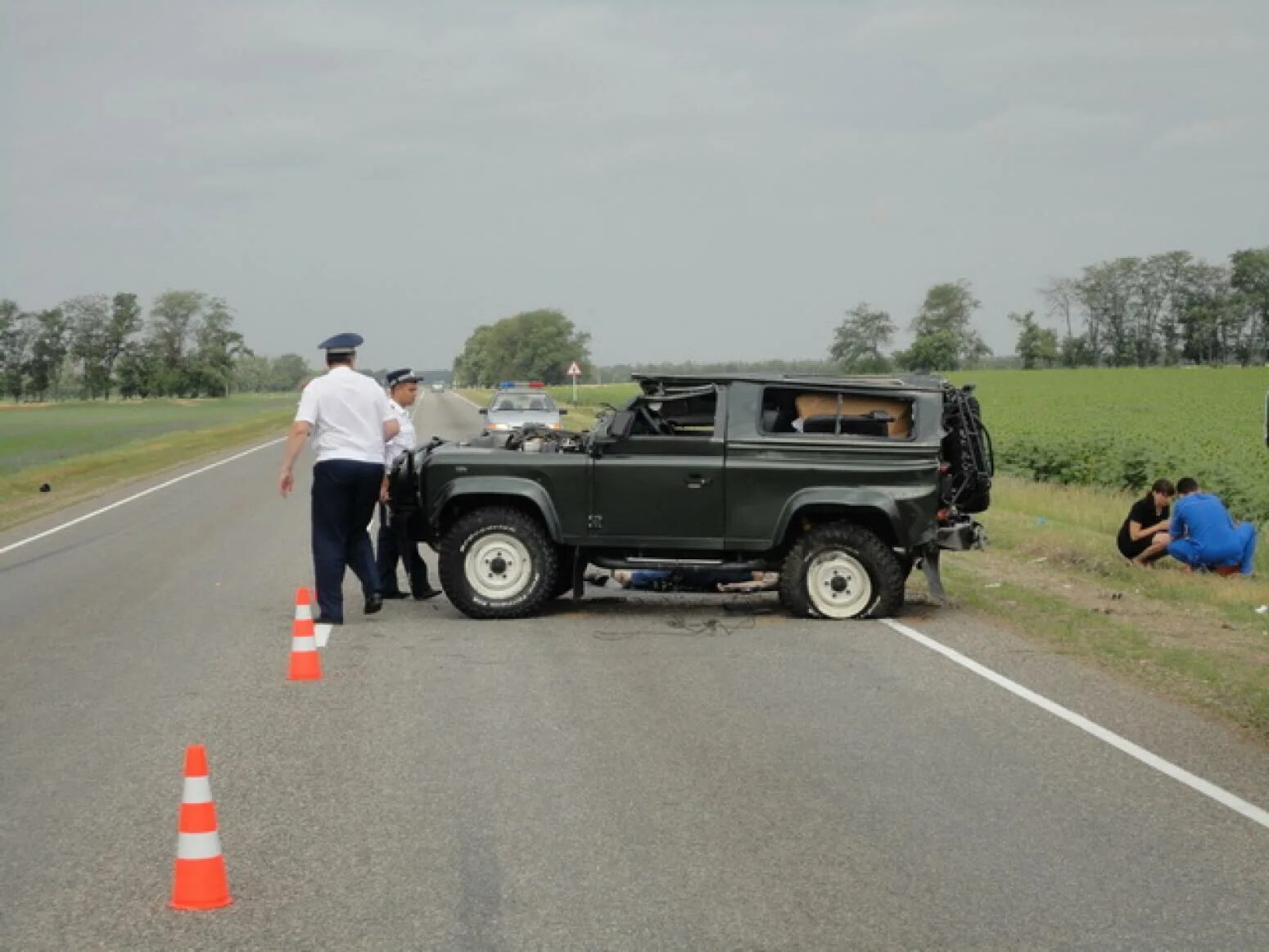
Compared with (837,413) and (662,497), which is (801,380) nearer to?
(837,413)

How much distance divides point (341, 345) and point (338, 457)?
83 cm

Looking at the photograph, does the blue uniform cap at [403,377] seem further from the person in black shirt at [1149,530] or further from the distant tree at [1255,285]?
the distant tree at [1255,285]

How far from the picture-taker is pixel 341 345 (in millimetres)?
12242

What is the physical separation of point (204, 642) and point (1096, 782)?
6397 mm

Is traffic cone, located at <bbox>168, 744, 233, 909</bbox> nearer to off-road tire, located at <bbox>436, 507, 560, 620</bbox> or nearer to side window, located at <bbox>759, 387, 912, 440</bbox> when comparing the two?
off-road tire, located at <bbox>436, 507, 560, 620</bbox>

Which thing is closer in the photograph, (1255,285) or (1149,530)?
(1149,530)

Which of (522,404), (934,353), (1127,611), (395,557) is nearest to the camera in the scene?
(1127,611)

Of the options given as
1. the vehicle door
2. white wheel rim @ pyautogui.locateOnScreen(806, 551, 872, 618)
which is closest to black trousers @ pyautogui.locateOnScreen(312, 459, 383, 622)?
the vehicle door

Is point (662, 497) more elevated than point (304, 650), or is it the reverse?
point (662, 497)

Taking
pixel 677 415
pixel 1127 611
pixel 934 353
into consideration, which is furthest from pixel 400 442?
pixel 934 353

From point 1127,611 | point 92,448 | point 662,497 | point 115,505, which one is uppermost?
point 662,497

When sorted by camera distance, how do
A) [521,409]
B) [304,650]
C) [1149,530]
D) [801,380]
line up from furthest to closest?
1. [521,409]
2. [1149,530]
3. [801,380]
4. [304,650]

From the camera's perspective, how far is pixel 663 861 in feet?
19.9

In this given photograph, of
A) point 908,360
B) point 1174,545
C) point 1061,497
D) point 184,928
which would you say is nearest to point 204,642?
point 184,928
